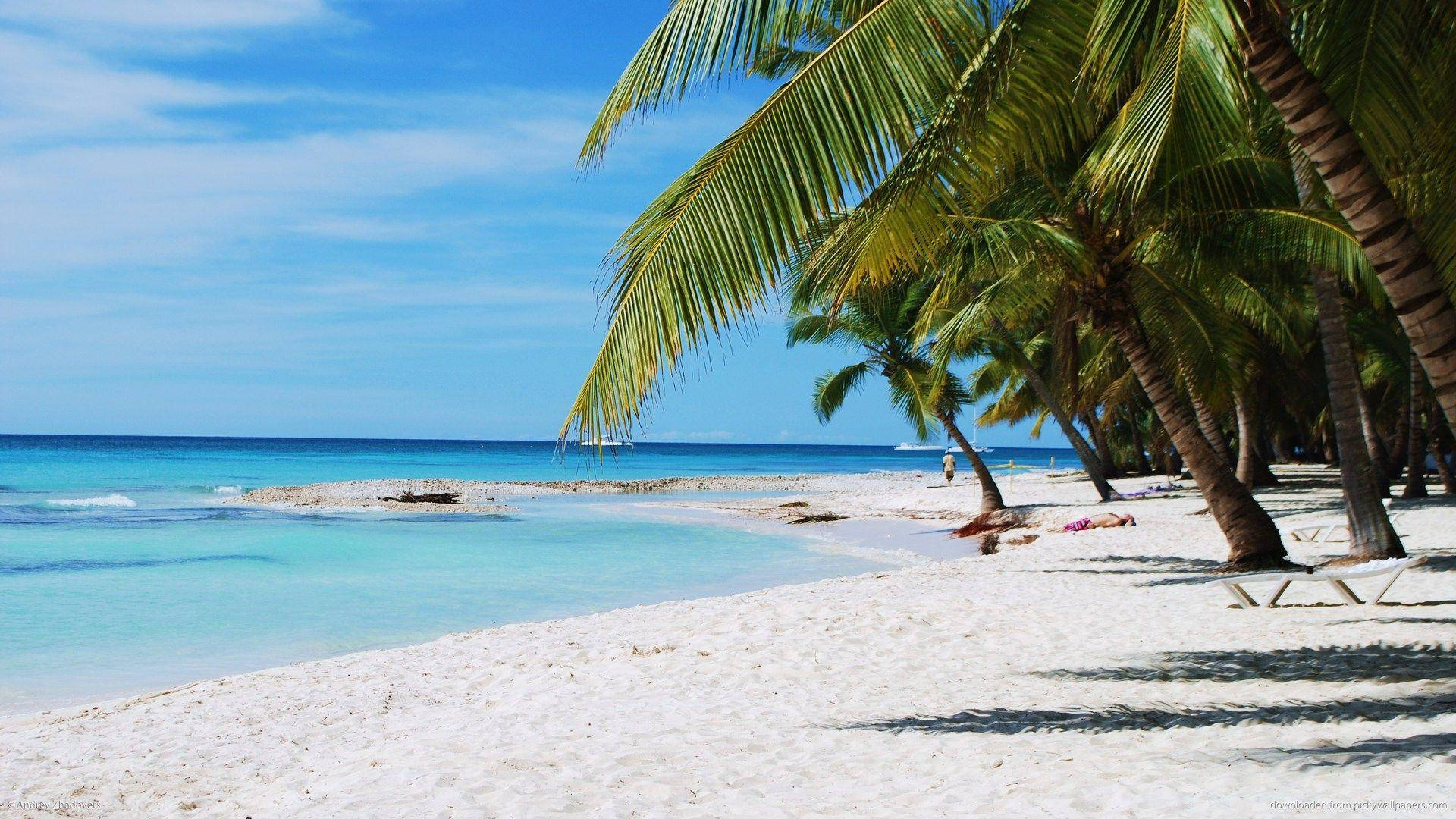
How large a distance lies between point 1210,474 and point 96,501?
3182cm

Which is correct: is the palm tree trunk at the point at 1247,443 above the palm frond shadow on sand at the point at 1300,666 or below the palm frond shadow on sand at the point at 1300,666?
above

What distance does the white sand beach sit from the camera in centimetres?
379

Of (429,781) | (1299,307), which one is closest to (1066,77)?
(429,781)

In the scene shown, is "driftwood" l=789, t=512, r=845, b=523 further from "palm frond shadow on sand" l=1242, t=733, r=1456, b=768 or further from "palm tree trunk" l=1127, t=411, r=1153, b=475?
"palm frond shadow on sand" l=1242, t=733, r=1456, b=768

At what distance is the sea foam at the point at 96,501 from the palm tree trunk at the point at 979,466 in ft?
80.9

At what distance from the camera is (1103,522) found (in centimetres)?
1491

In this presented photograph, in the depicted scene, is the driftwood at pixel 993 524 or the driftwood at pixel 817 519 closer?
the driftwood at pixel 993 524

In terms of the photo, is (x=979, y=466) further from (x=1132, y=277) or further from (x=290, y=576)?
(x=290, y=576)

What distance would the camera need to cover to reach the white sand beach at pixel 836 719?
3789 mm

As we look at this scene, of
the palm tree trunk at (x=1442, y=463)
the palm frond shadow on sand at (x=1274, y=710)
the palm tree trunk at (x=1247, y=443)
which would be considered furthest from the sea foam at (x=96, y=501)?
the palm tree trunk at (x=1442, y=463)

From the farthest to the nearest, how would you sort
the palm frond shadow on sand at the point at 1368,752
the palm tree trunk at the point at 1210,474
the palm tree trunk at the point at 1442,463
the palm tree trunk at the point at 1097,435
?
the palm tree trunk at the point at 1097,435, the palm tree trunk at the point at 1442,463, the palm tree trunk at the point at 1210,474, the palm frond shadow on sand at the point at 1368,752

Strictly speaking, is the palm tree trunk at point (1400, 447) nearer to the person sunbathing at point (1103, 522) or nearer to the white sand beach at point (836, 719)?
the person sunbathing at point (1103, 522)

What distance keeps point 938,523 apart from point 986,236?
12510 millimetres

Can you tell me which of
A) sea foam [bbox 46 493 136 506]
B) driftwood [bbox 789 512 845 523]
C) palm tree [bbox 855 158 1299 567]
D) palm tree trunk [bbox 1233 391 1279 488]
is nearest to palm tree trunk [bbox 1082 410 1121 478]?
palm tree trunk [bbox 1233 391 1279 488]
